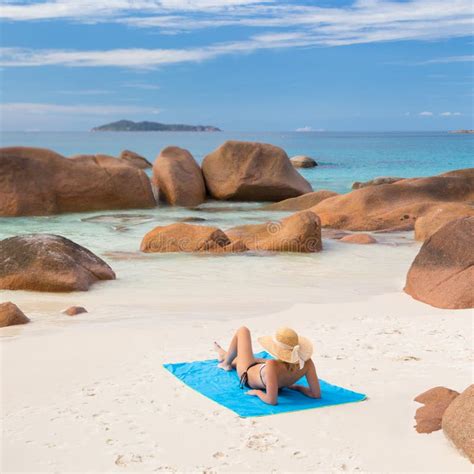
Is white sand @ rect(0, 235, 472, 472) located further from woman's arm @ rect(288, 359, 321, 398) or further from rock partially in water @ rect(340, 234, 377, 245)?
A: rock partially in water @ rect(340, 234, 377, 245)

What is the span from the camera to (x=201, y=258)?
11.6 metres

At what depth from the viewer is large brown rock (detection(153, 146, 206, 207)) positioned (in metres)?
20.1

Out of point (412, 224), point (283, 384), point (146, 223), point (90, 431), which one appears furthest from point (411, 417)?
point (146, 223)

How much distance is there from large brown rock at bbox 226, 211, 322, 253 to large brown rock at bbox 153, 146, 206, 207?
737cm

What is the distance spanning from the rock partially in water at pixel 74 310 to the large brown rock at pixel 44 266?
1.16 meters

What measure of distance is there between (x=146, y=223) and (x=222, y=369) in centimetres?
1080

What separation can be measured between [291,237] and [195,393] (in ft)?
23.9

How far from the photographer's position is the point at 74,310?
7719 millimetres

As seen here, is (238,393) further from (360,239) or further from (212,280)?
(360,239)

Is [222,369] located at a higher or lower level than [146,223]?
higher

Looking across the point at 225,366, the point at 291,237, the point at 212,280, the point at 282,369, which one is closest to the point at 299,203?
the point at 291,237

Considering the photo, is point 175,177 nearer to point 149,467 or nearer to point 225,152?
point 225,152

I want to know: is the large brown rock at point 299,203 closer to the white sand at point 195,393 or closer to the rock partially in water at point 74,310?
the white sand at point 195,393

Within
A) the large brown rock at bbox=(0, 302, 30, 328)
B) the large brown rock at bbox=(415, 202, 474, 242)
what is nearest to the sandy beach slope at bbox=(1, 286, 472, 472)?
the large brown rock at bbox=(0, 302, 30, 328)
